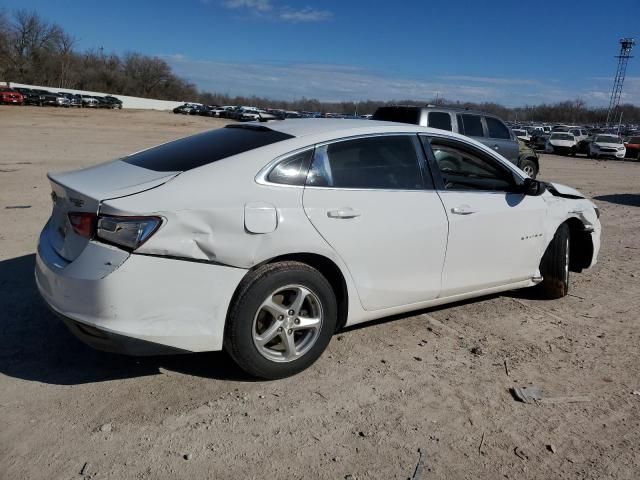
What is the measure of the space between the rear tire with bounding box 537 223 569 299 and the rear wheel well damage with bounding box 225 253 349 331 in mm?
2306

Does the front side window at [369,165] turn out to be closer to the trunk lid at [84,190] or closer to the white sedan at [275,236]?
the white sedan at [275,236]

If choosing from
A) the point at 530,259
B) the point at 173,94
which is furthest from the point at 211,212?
the point at 173,94

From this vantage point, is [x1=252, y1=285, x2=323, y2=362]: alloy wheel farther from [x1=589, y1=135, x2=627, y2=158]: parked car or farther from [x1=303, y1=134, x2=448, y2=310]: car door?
[x1=589, y1=135, x2=627, y2=158]: parked car

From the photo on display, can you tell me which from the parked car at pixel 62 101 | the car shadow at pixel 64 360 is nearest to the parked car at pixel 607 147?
the car shadow at pixel 64 360

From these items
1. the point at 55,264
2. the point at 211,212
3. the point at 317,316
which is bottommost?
the point at 317,316

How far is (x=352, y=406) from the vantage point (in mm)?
3318

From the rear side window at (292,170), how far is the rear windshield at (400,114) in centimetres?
792

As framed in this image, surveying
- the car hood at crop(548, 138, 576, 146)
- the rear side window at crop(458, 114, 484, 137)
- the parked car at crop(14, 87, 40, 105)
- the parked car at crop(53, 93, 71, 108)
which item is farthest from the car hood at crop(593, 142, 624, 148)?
the parked car at crop(53, 93, 71, 108)

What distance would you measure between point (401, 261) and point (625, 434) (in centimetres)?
168

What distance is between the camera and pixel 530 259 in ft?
16.0

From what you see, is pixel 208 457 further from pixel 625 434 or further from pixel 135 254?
pixel 625 434

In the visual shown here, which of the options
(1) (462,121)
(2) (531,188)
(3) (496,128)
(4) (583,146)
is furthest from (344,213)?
(4) (583,146)

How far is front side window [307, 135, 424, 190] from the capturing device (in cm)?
369

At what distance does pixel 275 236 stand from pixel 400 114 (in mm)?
9187
